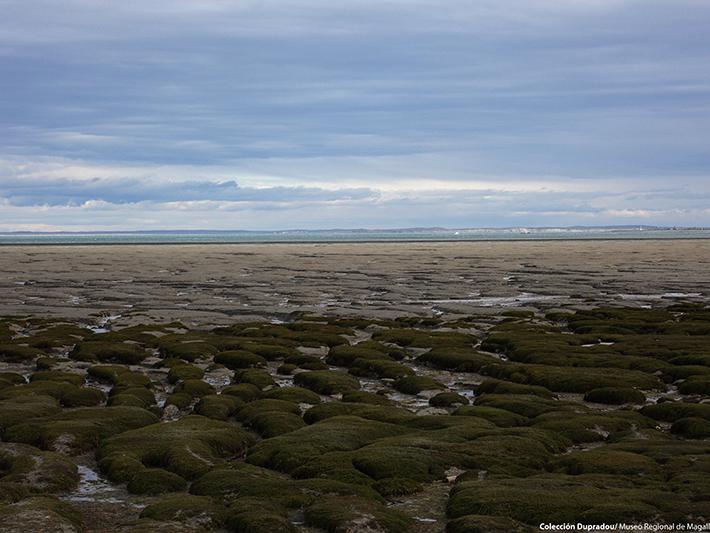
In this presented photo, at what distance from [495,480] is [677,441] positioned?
4.99 metres

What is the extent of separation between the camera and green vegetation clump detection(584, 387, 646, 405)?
70.1 feet

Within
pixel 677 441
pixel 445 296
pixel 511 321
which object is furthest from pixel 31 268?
pixel 677 441

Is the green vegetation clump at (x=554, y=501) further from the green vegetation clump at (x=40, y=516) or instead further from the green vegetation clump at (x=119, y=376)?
the green vegetation clump at (x=119, y=376)

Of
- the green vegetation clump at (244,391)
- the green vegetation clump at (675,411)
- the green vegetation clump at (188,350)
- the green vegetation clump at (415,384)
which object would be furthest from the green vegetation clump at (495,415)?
the green vegetation clump at (188,350)

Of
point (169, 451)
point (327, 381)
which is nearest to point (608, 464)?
point (169, 451)

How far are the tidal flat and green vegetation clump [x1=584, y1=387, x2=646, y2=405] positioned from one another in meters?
0.04

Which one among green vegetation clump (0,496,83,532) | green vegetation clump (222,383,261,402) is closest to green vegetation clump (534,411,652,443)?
green vegetation clump (222,383,261,402)

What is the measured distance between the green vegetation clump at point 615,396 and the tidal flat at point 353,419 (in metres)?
0.04

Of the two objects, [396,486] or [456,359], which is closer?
[396,486]

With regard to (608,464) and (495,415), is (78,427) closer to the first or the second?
(495,415)

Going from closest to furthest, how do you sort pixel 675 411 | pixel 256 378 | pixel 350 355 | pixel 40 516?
pixel 40 516, pixel 675 411, pixel 256 378, pixel 350 355

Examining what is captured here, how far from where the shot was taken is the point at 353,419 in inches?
720

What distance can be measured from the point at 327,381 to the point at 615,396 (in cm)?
796

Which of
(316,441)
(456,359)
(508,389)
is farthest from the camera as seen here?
(456,359)
